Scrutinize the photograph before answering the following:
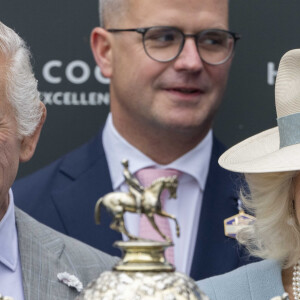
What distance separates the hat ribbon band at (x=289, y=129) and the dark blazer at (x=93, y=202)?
1071 mm

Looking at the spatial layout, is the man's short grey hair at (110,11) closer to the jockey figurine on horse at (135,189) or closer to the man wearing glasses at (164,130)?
the man wearing glasses at (164,130)

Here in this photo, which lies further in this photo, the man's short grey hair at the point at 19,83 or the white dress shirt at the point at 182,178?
the white dress shirt at the point at 182,178

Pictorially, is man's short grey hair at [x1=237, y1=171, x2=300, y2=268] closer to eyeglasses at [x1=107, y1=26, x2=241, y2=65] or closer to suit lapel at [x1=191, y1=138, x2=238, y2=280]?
suit lapel at [x1=191, y1=138, x2=238, y2=280]

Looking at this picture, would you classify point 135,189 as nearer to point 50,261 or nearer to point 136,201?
point 136,201

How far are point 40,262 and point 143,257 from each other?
1.13 metres

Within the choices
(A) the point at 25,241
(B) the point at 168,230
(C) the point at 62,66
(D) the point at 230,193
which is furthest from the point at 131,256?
(C) the point at 62,66

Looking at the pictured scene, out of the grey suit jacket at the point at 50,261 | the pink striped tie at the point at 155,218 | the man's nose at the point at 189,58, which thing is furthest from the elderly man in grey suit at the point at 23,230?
the man's nose at the point at 189,58

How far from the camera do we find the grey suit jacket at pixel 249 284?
2723 millimetres

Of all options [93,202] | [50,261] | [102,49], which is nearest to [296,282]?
[50,261]

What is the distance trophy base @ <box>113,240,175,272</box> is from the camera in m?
1.71

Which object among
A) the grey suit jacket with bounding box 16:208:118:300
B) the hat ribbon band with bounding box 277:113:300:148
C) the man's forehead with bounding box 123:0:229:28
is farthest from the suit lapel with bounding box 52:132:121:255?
the hat ribbon band with bounding box 277:113:300:148

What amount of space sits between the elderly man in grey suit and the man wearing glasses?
2.33 ft

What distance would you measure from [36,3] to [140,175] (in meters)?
0.85

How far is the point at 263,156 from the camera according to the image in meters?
2.58
